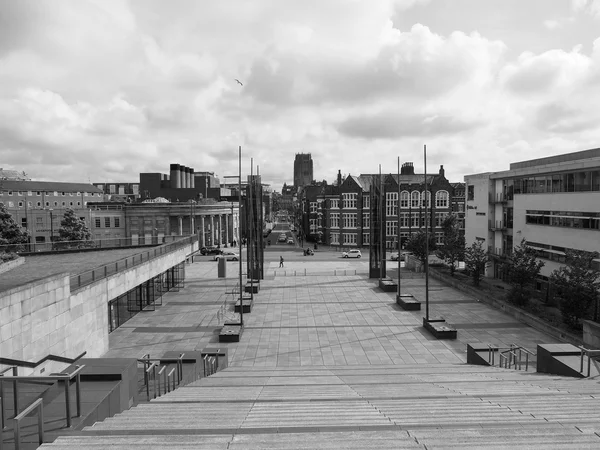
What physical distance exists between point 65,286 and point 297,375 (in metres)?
9.69

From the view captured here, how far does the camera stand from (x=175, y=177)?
334 feet

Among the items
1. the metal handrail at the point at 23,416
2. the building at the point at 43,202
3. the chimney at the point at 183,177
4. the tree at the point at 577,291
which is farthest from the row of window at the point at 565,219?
the chimney at the point at 183,177

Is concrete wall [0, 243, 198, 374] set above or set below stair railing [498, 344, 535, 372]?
above

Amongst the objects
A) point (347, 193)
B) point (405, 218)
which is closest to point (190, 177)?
point (347, 193)

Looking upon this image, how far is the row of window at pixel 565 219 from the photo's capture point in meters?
29.7

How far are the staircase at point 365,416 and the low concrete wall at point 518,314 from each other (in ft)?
36.7

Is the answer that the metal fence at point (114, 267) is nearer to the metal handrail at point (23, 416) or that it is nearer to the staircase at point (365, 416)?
the staircase at point (365, 416)

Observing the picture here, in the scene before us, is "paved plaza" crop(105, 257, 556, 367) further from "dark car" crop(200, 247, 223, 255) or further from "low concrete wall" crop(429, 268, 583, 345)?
"dark car" crop(200, 247, 223, 255)

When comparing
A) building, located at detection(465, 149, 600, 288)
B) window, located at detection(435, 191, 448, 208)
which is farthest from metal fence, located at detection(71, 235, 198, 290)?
window, located at detection(435, 191, 448, 208)

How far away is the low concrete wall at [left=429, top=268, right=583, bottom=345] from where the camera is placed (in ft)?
75.4

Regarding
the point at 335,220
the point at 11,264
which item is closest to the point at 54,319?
the point at 11,264

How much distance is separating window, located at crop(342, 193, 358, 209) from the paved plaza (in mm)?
40025

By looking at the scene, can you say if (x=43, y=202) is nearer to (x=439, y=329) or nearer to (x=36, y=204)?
(x=36, y=204)

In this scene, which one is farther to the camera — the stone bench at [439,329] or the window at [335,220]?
the window at [335,220]
